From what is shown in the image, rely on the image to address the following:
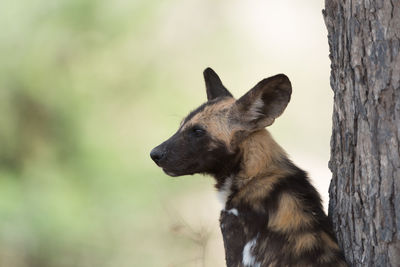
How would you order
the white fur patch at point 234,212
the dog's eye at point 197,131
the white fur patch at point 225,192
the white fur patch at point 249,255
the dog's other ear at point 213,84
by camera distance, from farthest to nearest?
the dog's other ear at point 213,84, the dog's eye at point 197,131, the white fur patch at point 225,192, the white fur patch at point 234,212, the white fur patch at point 249,255

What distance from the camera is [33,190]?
367 inches

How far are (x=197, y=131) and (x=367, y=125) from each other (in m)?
1.22

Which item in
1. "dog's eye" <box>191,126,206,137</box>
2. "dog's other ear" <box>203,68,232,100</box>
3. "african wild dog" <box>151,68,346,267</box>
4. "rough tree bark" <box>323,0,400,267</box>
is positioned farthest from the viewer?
"dog's other ear" <box>203,68,232,100</box>

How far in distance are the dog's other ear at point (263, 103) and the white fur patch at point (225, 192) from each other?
1.18 feet

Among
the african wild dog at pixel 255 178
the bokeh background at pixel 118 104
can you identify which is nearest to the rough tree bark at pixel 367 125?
the african wild dog at pixel 255 178

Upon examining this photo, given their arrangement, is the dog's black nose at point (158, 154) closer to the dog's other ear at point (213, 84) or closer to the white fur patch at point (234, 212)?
the white fur patch at point (234, 212)

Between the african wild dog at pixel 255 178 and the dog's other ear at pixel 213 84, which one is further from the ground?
the dog's other ear at pixel 213 84

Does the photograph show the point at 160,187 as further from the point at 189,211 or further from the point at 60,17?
the point at 60,17

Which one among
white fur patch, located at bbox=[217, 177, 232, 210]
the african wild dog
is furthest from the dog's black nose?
white fur patch, located at bbox=[217, 177, 232, 210]

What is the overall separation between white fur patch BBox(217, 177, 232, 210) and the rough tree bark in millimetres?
736

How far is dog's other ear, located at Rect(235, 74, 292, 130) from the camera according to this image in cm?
413

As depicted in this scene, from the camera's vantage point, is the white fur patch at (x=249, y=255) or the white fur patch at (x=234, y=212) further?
the white fur patch at (x=234, y=212)

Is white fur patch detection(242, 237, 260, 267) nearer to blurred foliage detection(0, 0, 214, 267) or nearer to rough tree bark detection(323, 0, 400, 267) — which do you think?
rough tree bark detection(323, 0, 400, 267)

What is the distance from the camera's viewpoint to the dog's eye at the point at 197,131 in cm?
433
